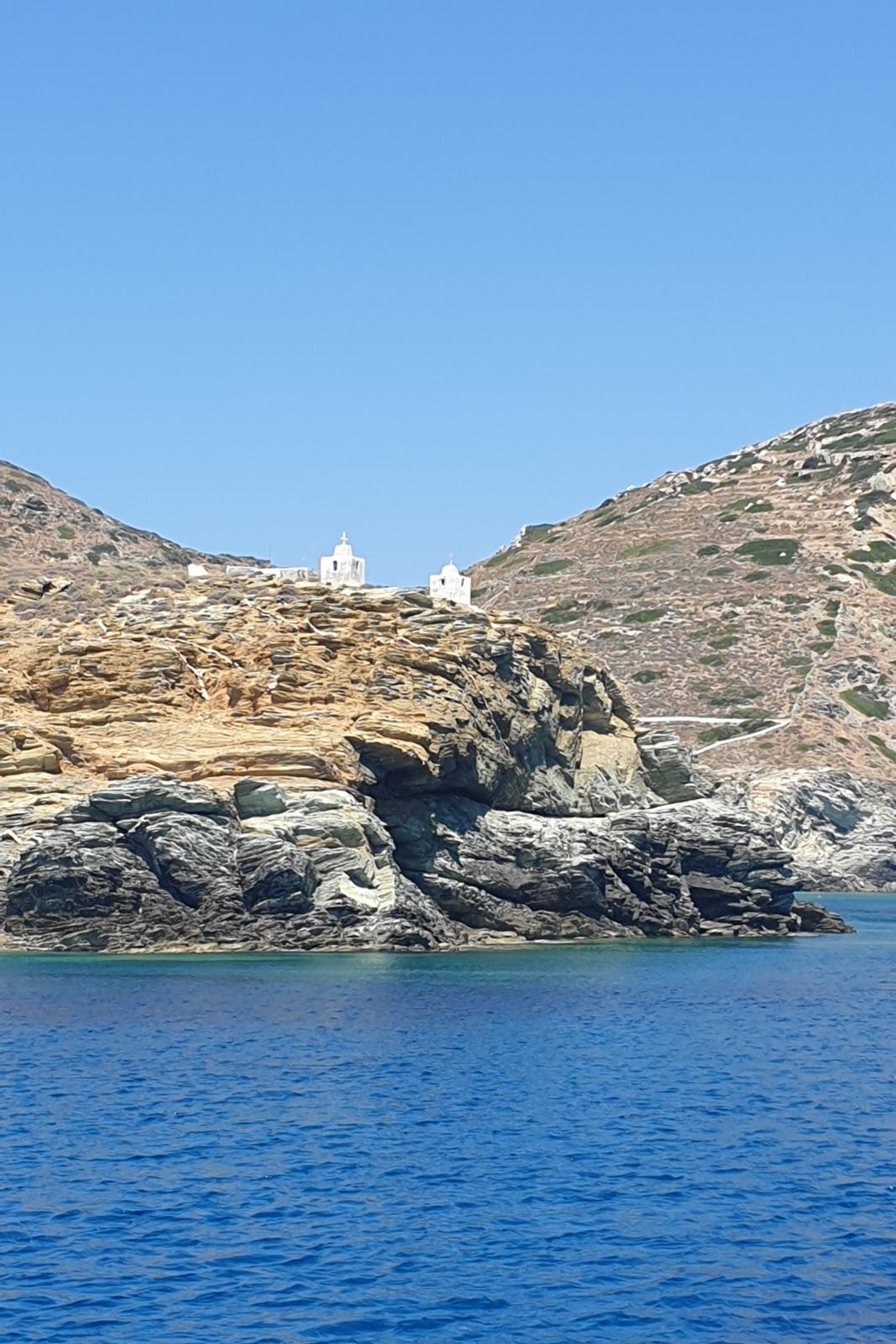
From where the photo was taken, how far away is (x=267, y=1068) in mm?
40781

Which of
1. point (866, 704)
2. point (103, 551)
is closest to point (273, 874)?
point (103, 551)

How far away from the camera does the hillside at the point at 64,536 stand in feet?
444

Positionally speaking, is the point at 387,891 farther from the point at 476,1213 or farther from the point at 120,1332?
the point at 120,1332

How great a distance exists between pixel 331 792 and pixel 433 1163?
111 feet

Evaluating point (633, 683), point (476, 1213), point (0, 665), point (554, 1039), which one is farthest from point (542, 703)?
point (633, 683)

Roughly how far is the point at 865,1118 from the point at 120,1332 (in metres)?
19.5

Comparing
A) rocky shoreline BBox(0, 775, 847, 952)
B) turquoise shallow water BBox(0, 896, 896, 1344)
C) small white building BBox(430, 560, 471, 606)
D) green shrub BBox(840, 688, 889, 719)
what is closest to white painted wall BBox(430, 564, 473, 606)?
small white building BBox(430, 560, 471, 606)

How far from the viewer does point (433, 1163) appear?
1284 inches

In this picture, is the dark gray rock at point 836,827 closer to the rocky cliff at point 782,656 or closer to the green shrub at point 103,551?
the rocky cliff at point 782,656

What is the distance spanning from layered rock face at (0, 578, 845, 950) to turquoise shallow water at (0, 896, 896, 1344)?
7.32 metres

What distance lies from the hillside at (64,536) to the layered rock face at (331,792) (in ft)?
138

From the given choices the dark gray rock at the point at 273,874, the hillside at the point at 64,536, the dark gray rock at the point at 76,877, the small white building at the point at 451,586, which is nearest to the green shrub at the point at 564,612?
the hillside at the point at 64,536

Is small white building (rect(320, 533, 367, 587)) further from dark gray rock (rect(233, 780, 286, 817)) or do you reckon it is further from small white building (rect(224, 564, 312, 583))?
dark gray rock (rect(233, 780, 286, 817))

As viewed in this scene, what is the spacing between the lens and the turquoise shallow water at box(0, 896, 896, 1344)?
24062mm
